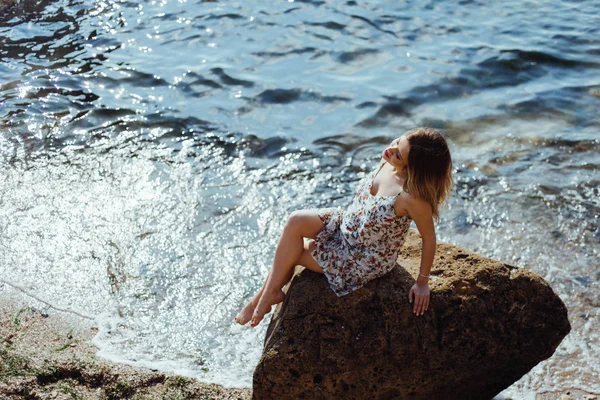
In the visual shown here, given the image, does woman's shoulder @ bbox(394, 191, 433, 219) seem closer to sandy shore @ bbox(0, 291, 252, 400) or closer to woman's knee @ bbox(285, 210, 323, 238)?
woman's knee @ bbox(285, 210, 323, 238)

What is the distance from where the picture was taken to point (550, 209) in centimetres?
709

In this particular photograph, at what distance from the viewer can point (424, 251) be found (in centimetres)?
413

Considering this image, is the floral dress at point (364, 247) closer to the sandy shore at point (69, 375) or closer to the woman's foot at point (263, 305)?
the woman's foot at point (263, 305)

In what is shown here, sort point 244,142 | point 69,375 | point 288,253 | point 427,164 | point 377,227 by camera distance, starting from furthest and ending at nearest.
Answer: point 244,142 < point 69,375 < point 288,253 < point 377,227 < point 427,164

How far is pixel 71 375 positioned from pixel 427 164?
2587mm

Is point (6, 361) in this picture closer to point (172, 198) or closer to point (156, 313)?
point (156, 313)

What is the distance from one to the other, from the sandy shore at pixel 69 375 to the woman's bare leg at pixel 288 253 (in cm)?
68

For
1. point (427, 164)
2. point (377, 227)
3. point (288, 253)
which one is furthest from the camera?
point (288, 253)

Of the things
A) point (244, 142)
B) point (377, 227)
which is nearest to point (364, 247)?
point (377, 227)

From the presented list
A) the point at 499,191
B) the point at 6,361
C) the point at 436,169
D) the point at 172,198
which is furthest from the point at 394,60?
the point at 6,361

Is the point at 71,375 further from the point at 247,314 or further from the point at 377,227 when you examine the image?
→ the point at 377,227

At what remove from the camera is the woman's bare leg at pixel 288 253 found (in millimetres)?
4375

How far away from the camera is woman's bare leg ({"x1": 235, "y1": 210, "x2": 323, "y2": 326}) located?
4375mm

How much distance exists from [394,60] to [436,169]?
6.77 m
